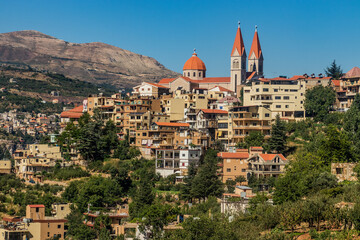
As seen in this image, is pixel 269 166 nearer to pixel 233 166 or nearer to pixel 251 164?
pixel 251 164

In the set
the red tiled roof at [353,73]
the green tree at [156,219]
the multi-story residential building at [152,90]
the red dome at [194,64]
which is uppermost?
the red dome at [194,64]

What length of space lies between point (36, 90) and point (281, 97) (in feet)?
285

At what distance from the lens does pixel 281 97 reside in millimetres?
77062

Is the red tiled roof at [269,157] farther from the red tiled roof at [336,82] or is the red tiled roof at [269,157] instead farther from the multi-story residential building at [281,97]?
the red tiled roof at [336,82]

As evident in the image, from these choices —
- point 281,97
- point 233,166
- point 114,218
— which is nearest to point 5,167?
point 114,218

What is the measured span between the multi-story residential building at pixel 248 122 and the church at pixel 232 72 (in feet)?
52.7

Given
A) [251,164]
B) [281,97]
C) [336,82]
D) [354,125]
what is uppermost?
[336,82]

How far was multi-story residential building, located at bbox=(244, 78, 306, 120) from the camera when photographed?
7662cm

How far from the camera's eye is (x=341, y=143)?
6012 cm

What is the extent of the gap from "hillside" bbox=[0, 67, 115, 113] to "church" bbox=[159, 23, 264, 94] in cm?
4788

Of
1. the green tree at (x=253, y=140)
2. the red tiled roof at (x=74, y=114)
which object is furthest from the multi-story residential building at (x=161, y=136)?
the red tiled roof at (x=74, y=114)

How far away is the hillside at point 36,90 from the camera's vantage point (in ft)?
459

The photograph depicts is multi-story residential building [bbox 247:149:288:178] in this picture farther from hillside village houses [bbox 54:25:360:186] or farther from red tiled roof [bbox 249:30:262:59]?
red tiled roof [bbox 249:30:262:59]

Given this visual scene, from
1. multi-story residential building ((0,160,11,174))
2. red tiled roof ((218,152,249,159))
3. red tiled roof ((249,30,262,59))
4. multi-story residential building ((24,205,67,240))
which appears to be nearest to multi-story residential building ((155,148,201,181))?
red tiled roof ((218,152,249,159))
